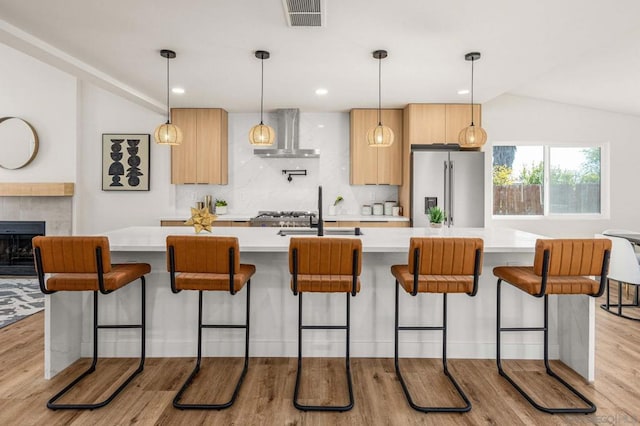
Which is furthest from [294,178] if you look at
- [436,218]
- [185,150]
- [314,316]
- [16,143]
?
[16,143]

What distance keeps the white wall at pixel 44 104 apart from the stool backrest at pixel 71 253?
3965mm

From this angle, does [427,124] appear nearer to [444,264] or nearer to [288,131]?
[288,131]

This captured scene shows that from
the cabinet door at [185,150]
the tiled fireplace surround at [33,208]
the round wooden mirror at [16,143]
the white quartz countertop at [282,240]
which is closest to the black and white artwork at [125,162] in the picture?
the cabinet door at [185,150]

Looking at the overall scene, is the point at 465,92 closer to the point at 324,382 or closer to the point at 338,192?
the point at 338,192

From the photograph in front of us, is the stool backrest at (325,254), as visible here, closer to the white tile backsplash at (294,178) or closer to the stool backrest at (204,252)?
the stool backrest at (204,252)

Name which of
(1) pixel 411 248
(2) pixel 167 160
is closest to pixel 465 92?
(1) pixel 411 248

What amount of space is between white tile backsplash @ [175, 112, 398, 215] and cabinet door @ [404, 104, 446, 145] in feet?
3.19

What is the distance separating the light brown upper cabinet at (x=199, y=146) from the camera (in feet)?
17.8

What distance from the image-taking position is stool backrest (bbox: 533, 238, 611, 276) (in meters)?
2.21

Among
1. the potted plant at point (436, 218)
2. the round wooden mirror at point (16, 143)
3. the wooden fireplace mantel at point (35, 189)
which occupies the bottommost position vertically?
the potted plant at point (436, 218)

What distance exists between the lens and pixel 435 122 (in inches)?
201

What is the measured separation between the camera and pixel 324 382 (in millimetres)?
2479

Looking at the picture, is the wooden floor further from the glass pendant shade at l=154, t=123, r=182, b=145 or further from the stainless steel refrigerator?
the stainless steel refrigerator

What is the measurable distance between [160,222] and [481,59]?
14.4 feet
